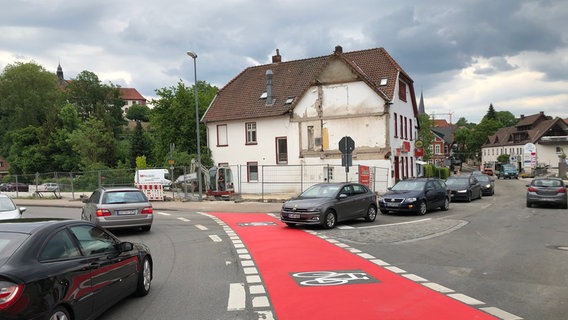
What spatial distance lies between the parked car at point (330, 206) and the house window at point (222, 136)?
25.0m

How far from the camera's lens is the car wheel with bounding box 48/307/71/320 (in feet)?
15.6

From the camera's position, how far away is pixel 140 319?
20.1 feet

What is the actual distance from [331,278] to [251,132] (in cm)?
3253

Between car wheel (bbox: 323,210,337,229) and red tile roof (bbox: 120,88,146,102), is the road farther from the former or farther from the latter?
red tile roof (bbox: 120,88,146,102)

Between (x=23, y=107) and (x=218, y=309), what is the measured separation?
8909 cm

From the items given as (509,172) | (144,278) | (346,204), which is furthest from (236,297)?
(509,172)

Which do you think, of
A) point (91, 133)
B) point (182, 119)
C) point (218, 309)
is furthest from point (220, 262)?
point (91, 133)

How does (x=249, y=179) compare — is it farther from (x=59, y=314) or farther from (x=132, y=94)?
(x=132, y=94)

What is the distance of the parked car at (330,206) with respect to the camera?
15586 mm

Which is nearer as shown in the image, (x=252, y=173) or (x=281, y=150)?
(x=281, y=150)

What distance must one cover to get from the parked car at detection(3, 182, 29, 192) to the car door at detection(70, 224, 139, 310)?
1491 inches

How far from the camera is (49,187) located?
37.9 m

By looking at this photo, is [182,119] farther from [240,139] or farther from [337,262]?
[337,262]

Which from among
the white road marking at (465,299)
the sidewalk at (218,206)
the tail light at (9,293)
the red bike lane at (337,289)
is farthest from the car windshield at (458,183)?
the tail light at (9,293)
